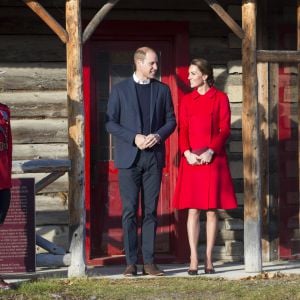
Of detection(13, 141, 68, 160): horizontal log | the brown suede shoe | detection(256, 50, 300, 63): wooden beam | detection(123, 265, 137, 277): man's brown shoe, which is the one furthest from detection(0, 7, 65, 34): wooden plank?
the brown suede shoe

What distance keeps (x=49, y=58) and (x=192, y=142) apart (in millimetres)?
1943

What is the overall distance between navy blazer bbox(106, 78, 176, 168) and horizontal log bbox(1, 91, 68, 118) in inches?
48.1

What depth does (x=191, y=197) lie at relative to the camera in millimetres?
9742

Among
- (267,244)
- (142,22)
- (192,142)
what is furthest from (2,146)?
(267,244)

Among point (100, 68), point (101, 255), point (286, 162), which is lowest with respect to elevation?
point (101, 255)

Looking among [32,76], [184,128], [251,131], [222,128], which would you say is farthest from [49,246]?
[251,131]

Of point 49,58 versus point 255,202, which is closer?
point 255,202

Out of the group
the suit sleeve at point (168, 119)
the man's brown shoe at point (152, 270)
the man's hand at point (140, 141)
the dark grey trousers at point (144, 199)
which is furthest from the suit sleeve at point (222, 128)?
the man's brown shoe at point (152, 270)

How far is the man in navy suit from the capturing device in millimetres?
9391

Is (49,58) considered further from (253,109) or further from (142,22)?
(253,109)

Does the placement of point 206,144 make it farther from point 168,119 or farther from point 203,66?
point 203,66

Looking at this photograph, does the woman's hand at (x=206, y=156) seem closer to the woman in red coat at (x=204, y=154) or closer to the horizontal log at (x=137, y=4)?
the woman in red coat at (x=204, y=154)

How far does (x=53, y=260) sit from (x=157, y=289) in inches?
52.3

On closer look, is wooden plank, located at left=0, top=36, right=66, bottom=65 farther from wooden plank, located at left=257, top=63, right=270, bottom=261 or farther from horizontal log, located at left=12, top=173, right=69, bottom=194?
wooden plank, located at left=257, top=63, right=270, bottom=261
